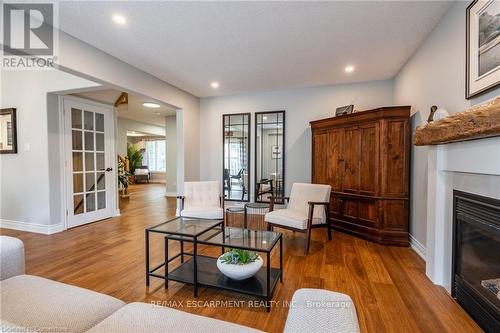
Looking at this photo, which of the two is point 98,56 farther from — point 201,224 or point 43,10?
point 201,224

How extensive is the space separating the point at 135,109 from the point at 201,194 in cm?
403

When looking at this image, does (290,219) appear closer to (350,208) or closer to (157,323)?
(350,208)

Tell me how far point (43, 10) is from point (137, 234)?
2.85m

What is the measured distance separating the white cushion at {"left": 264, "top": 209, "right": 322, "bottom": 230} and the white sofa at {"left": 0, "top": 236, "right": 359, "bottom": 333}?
1978 millimetres

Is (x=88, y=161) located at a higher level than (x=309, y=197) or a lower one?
higher

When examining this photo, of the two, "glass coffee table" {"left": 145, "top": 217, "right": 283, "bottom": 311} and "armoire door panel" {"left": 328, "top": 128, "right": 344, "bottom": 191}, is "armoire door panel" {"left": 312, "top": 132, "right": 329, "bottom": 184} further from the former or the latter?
"glass coffee table" {"left": 145, "top": 217, "right": 283, "bottom": 311}

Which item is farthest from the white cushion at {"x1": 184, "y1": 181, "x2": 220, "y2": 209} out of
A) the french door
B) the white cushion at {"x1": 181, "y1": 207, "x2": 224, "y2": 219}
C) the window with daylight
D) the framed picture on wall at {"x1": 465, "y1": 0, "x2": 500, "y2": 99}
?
the window with daylight

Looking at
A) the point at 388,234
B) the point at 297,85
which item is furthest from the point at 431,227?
the point at 297,85

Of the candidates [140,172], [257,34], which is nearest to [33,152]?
[257,34]

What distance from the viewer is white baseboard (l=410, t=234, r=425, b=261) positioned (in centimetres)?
277

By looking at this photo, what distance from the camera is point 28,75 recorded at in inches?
148

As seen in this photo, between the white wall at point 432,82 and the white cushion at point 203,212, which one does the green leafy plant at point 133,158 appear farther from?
the white wall at point 432,82

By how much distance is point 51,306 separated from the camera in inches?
42.8

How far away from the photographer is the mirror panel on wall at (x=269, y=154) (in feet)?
15.7
